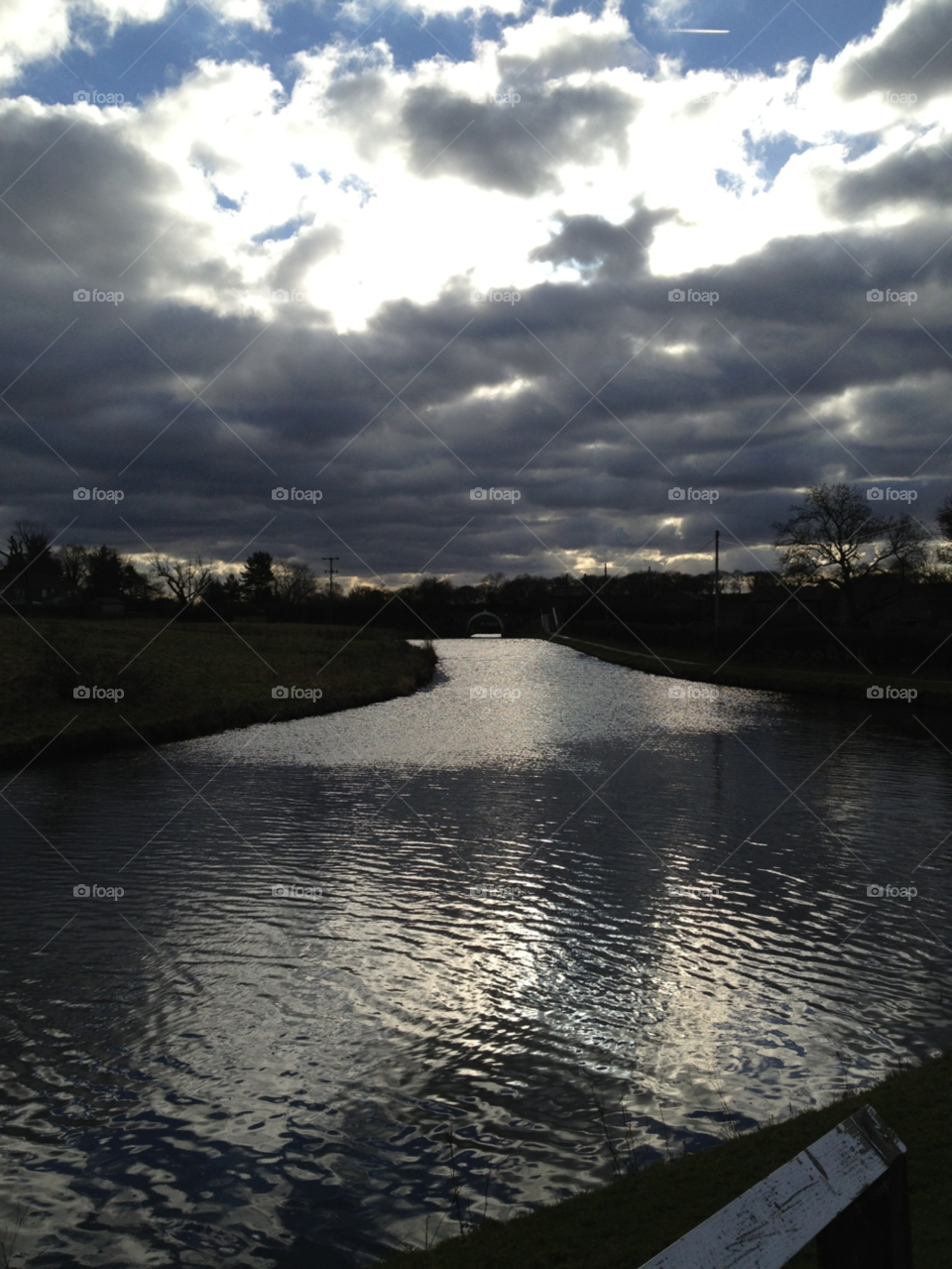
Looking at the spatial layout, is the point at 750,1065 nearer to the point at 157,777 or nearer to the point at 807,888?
the point at 807,888

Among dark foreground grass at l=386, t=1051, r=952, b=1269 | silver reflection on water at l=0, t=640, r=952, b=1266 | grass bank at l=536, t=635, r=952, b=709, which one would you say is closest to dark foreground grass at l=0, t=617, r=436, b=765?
silver reflection on water at l=0, t=640, r=952, b=1266

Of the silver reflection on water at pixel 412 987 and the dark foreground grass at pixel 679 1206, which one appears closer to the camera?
the dark foreground grass at pixel 679 1206

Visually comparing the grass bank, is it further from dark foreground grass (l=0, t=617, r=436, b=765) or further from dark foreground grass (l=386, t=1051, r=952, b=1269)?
dark foreground grass (l=386, t=1051, r=952, b=1269)

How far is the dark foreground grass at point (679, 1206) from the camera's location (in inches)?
191

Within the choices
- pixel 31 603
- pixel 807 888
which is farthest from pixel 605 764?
pixel 31 603

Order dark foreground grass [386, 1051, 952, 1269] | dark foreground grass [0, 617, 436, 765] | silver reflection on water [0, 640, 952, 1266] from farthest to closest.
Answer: dark foreground grass [0, 617, 436, 765] < silver reflection on water [0, 640, 952, 1266] < dark foreground grass [386, 1051, 952, 1269]

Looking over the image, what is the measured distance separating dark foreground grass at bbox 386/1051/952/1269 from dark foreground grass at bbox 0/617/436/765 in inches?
935

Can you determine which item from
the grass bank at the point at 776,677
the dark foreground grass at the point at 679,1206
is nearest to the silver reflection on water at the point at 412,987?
the dark foreground grass at the point at 679,1206

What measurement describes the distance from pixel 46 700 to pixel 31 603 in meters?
54.5

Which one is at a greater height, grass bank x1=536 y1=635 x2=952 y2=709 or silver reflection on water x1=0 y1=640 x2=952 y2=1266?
grass bank x1=536 y1=635 x2=952 y2=709

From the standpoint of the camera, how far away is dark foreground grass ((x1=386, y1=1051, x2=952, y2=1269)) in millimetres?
4844

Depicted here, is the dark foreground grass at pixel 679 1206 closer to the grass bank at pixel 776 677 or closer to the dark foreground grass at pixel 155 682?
the dark foreground grass at pixel 155 682

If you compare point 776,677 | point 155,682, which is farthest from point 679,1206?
point 776,677

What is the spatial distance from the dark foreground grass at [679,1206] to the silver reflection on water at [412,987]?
68cm
